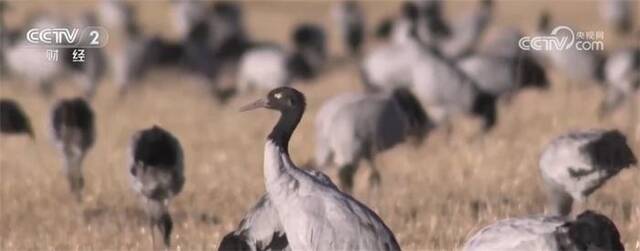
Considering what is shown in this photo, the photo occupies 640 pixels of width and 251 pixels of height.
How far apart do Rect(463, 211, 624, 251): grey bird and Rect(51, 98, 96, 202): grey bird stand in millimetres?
5712

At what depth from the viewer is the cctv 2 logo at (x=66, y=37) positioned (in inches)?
875

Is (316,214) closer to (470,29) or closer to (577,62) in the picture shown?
(577,62)

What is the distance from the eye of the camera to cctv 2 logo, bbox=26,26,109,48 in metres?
22.2

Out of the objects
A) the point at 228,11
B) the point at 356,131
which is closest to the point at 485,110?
the point at 356,131

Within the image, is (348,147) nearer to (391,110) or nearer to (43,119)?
(391,110)

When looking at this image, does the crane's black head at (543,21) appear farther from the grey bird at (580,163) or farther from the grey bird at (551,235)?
the grey bird at (551,235)

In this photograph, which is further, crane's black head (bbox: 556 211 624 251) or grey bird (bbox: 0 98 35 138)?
grey bird (bbox: 0 98 35 138)

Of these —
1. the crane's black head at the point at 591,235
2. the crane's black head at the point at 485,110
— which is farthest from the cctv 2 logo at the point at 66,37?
the crane's black head at the point at 591,235

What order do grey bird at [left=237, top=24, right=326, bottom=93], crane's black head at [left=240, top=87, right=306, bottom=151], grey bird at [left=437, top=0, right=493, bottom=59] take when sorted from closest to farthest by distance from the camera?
1. crane's black head at [left=240, top=87, right=306, bottom=151]
2. grey bird at [left=237, top=24, right=326, bottom=93]
3. grey bird at [left=437, top=0, right=493, bottom=59]

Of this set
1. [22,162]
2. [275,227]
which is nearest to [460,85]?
[22,162]

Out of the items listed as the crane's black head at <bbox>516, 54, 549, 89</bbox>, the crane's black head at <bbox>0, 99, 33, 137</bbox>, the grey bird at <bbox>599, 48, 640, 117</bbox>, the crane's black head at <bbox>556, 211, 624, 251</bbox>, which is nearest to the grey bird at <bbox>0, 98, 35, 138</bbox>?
the crane's black head at <bbox>0, 99, 33, 137</bbox>

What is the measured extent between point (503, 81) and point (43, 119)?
6.40 metres

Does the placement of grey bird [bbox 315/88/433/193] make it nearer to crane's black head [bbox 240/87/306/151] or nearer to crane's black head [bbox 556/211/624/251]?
crane's black head [bbox 240/87/306/151]

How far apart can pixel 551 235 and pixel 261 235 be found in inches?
70.8
